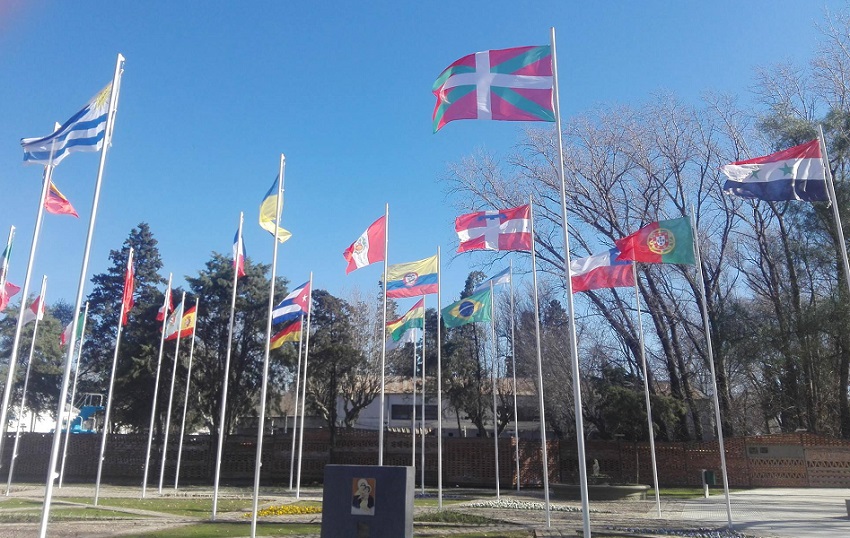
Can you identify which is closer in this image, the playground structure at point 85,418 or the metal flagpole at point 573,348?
the metal flagpole at point 573,348

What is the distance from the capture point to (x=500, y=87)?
41.1ft

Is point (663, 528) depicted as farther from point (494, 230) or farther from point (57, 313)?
point (57, 313)

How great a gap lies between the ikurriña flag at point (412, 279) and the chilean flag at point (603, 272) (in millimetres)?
4820

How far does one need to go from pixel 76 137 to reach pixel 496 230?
10912 mm

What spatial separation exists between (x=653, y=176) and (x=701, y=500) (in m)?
17.9

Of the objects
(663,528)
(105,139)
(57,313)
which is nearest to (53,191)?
(105,139)

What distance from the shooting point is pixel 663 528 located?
15.9m

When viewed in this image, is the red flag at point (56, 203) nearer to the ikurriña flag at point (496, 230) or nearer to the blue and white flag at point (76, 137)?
the blue and white flag at point (76, 137)

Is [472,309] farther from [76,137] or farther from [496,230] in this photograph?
[76,137]

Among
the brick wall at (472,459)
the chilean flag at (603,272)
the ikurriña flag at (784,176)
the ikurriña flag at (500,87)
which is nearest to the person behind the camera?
the ikurriña flag at (500,87)

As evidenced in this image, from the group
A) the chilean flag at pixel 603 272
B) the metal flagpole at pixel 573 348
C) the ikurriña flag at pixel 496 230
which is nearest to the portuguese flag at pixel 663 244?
the chilean flag at pixel 603 272

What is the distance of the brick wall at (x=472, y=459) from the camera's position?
32281 mm

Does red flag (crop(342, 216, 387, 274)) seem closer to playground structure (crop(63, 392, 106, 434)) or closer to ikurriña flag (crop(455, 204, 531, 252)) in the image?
ikurriña flag (crop(455, 204, 531, 252))

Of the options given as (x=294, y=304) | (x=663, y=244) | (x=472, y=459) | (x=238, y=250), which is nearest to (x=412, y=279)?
(x=294, y=304)
